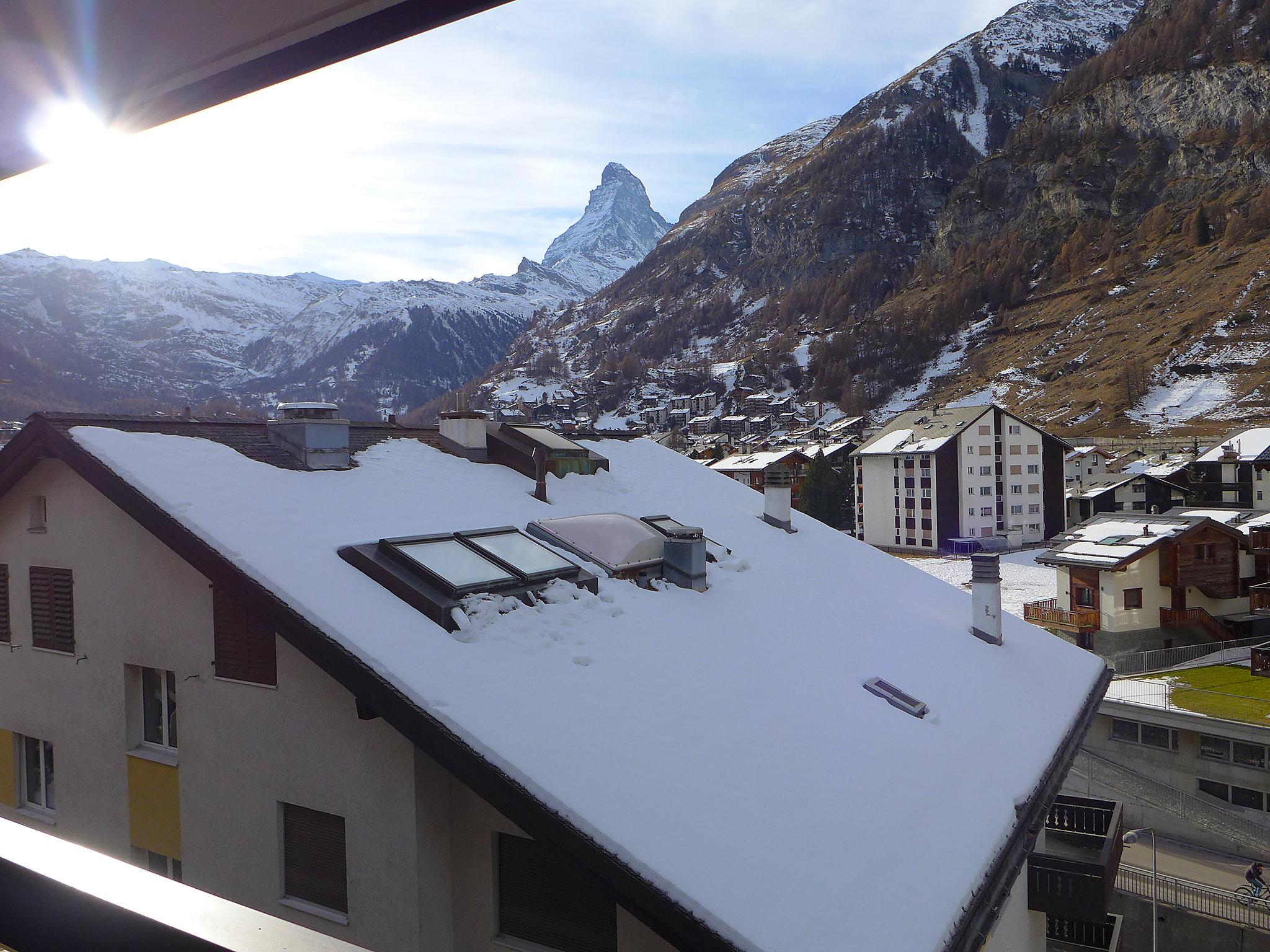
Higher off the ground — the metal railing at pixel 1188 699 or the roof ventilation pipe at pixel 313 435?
the roof ventilation pipe at pixel 313 435

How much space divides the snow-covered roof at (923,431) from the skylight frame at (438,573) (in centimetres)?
4687

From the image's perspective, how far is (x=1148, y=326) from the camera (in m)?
99.8

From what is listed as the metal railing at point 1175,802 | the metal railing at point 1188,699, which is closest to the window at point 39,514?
the metal railing at point 1175,802

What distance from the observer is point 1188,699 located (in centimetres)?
2175

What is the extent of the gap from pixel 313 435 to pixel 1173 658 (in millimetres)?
27939

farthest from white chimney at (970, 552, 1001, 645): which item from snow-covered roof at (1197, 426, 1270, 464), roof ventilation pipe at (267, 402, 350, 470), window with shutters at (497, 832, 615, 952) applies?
snow-covered roof at (1197, 426, 1270, 464)

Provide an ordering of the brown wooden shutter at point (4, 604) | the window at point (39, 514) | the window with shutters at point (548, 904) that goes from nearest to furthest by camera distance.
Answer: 1. the window with shutters at point (548, 904)
2. the window at point (39, 514)
3. the brown wooden shutter at point (4, 604)

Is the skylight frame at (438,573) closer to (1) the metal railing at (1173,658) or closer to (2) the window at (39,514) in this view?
(2) the window at (39,514)

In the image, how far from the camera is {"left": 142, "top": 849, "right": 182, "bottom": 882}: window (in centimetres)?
679

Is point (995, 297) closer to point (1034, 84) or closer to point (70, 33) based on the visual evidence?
point (1034, 84)

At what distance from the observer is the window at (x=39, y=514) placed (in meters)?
7.91

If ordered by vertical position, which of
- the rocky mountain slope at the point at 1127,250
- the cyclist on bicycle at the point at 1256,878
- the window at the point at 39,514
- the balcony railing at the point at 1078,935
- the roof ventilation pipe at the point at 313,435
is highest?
the rocky mountain slope at the point at 1127,250

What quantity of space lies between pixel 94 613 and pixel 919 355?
443ft

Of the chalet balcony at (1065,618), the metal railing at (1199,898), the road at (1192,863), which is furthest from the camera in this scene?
the chalet balcony at (1065,618)
